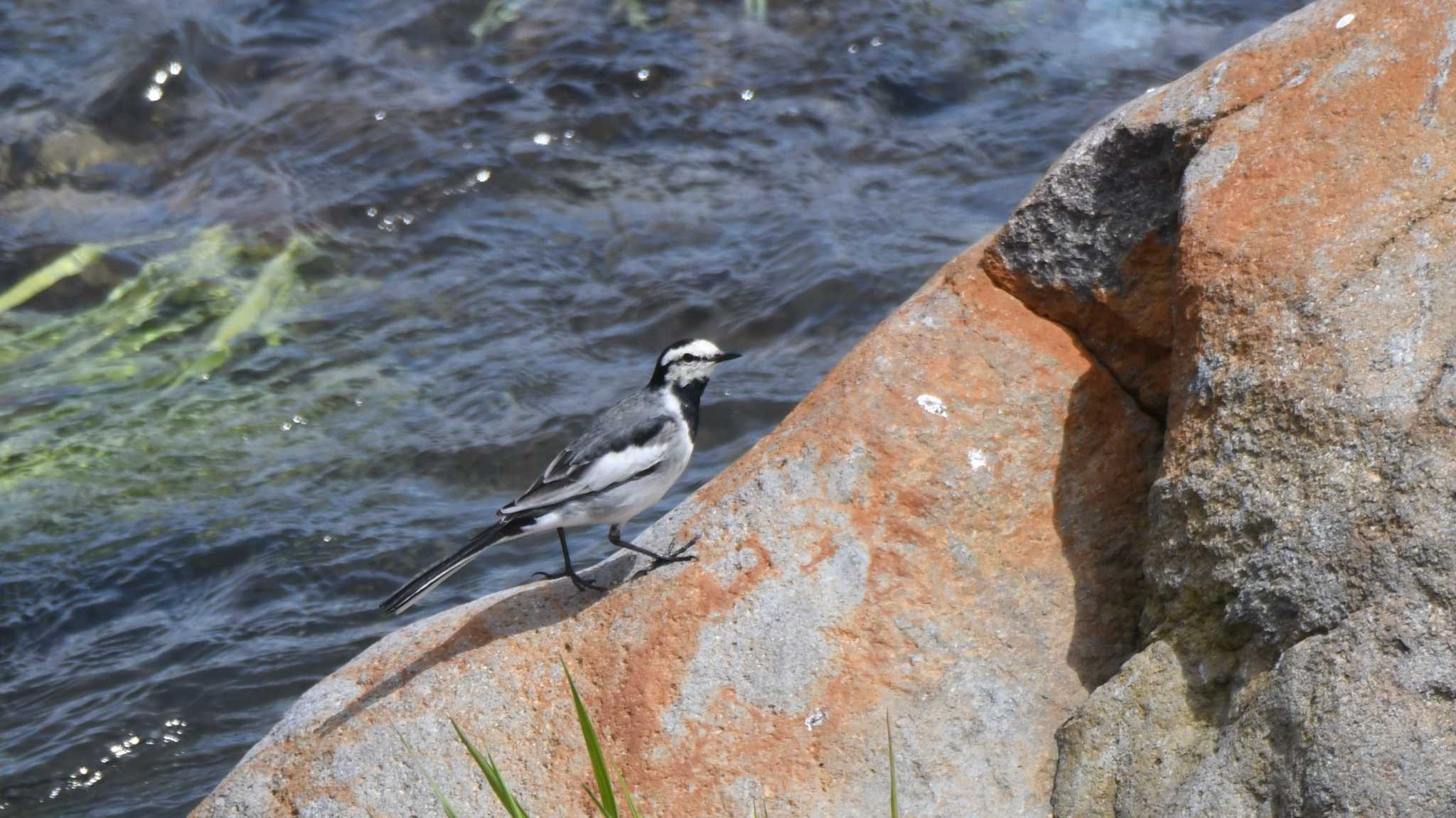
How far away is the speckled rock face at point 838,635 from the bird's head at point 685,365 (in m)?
1.01

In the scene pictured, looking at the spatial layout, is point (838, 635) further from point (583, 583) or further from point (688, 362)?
point (688, 362)

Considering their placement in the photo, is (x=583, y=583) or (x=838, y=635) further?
(x=583, y=583)

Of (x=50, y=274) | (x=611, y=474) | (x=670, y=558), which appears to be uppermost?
(x=670, y=558)

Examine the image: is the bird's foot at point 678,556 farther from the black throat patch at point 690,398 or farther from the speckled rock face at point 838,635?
the black throat patch at point 690,398

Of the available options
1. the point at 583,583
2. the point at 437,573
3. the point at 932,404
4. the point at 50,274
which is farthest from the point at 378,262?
the point at 932,404

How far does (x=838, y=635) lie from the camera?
443cm

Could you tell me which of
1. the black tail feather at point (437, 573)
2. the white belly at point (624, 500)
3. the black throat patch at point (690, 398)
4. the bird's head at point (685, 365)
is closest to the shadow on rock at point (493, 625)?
the black tail feather at point (437, 573)

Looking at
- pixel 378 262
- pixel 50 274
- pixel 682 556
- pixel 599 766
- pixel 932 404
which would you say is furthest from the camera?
pixel 378 262

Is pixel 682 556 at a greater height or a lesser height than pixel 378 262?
greater

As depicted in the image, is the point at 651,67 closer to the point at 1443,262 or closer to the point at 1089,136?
the point at 1089,136

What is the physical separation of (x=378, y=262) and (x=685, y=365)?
528cm

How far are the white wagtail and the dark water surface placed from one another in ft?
6.33

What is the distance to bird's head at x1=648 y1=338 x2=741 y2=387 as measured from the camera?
599 centimetres

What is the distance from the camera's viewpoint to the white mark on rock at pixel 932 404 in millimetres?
4836
